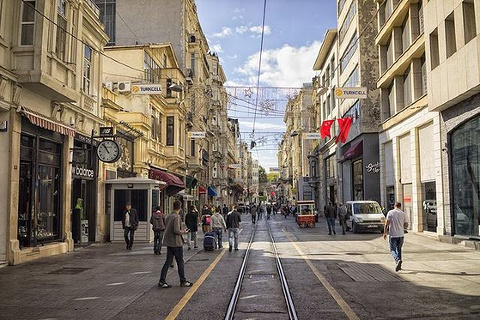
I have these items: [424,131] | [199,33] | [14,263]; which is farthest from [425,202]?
[199,33]

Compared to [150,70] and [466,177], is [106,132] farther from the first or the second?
[466,177]

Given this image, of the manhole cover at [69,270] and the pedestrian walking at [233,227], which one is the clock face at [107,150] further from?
the manhole cover at [69,270]

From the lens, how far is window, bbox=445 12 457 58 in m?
18.5

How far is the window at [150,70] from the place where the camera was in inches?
1087

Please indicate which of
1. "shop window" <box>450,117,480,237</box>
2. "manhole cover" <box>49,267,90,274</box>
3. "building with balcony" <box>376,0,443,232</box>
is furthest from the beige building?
"building with balcony" <box>376,0,443,232</box>

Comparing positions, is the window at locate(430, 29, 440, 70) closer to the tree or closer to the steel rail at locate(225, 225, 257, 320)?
the steel rail at locate(225, 225, 257, 320)

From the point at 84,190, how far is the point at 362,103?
21.4 meters

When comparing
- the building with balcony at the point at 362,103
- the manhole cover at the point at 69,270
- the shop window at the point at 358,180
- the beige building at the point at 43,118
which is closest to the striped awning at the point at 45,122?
the beige building at the point at 43,118

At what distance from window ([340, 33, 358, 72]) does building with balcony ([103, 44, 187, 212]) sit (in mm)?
13766

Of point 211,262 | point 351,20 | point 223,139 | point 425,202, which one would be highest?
point 351,20

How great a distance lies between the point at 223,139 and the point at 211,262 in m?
52.7

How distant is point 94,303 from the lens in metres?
8.30

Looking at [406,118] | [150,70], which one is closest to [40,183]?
[150,70]

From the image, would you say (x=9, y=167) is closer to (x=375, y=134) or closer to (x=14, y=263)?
(x=14, y=263)
